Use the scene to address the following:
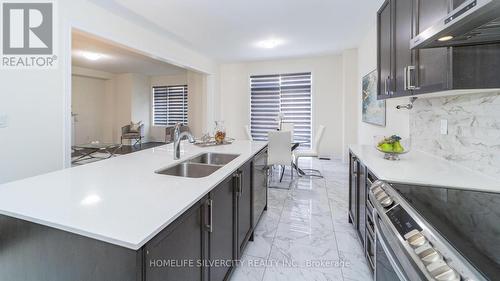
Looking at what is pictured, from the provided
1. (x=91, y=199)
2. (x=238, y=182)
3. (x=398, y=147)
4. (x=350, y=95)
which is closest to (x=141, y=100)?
(x=350, y=95)

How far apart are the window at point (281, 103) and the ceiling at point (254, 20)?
1.31m

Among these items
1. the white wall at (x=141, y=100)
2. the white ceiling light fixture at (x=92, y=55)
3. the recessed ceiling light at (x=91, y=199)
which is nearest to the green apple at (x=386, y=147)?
the recessed ceiling light at (x=91, y=199)

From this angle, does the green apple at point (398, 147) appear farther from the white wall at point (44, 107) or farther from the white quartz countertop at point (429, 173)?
the white wall at point (44, 107)

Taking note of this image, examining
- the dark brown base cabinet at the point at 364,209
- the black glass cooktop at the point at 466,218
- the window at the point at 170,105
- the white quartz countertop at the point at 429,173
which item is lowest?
the dark brown base cabinet at the point at 364,209

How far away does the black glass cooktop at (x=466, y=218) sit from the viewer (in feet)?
2.10

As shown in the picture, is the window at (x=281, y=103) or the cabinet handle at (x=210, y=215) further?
the window at (x=281, y=103)

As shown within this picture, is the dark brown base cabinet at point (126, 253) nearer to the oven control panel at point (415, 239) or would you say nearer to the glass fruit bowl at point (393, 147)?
the oven control panel at point (415, 239)

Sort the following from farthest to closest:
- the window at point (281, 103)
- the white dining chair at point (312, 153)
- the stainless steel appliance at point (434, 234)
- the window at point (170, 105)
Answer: the window at point (170, 105) → the window at point (281, 103) → the white dining chair at point (312, 153) → the stainless steel appliance at point (434, 234)

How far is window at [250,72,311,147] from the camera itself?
652 centimetres

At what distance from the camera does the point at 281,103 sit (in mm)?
6707

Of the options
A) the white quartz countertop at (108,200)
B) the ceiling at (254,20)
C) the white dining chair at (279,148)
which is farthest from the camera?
the white dining chair at (279,148)

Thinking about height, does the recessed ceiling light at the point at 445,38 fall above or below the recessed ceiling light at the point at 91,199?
above

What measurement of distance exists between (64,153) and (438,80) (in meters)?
3.45

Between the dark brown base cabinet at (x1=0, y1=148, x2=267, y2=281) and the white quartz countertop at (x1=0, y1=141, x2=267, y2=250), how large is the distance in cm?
5
